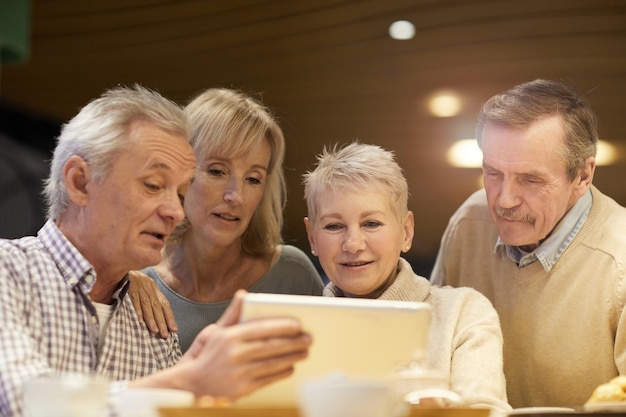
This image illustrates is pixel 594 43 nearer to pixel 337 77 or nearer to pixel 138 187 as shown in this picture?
pixel 337 77

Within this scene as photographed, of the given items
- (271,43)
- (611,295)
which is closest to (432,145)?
(271,43)

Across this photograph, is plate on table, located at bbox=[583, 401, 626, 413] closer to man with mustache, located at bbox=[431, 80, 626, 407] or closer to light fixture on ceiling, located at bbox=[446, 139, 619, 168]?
man with mustache, located at bbox=[431, 80, 626, 407]

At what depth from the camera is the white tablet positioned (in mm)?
1411

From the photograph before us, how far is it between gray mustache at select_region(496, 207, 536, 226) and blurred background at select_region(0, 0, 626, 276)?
796 millimetres

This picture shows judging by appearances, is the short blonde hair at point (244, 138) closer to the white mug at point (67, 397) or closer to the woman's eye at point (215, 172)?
the woman's eye at point (215, 172)

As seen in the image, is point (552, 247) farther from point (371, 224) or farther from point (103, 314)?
point (103, 314)

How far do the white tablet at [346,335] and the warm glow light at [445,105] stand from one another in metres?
1.97

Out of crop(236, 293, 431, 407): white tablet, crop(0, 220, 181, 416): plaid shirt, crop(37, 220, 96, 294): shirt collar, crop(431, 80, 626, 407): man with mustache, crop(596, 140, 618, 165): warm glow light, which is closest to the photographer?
crop(236, 293, 431, 407): white tablet

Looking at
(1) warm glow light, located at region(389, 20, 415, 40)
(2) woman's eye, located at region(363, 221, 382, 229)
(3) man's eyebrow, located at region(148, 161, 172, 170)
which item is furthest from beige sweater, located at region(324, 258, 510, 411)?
(1) warm glow light, located at region(389, 20, 415, 40)

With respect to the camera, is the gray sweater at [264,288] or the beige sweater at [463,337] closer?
the beige sweater at [463,337]

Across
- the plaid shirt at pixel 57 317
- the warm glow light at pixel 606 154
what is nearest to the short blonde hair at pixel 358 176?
the plaid shirt at pixel 57 317

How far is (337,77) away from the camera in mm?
3426

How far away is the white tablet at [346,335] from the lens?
4.63 ft

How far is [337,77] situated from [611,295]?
1.43m
